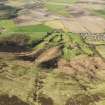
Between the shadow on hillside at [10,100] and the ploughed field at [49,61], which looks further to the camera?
the ploughed field at [49,61]

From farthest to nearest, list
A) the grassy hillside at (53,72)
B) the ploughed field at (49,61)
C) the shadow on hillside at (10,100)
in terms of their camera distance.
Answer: the ploughed field at (49,61)
the grassy hillside at (53,72)
the shadow on hillside at (10,100)

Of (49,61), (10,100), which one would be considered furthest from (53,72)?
(10,100)

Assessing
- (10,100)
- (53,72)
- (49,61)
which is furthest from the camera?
(49,61)

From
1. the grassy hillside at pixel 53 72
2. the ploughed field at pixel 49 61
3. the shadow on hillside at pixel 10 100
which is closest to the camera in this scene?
the shadow on hillside at pixel 10 100

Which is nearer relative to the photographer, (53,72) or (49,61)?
(53,72)

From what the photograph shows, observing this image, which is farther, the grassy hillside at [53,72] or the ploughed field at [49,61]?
the ploughed field at [49,61]

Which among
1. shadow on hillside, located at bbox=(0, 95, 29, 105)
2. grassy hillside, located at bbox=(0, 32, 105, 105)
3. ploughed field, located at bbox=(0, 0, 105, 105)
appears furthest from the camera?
ploughed field, located at bbox=(0, 0, 105, 105)

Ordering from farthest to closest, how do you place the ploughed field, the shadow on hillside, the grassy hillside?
the ploughed field, the grassy hillside, the shadow on hillside

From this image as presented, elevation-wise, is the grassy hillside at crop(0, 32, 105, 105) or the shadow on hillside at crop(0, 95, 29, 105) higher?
the shadow on hillside at crop(0, 95, 29, 105)

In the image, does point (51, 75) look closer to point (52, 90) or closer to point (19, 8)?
point (52, 90)

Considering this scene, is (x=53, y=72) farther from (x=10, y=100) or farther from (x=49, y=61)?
(x=10, y=100)

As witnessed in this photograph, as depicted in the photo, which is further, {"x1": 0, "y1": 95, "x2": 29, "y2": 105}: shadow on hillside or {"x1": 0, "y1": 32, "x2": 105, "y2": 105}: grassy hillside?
{"x1": 0, "y1": 32, "x2": 105, "y2": 105}: grassy hillside

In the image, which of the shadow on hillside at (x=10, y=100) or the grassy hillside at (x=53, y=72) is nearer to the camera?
the shadow on hillside at (x=10, y=100)

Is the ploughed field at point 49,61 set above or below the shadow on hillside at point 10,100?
below
